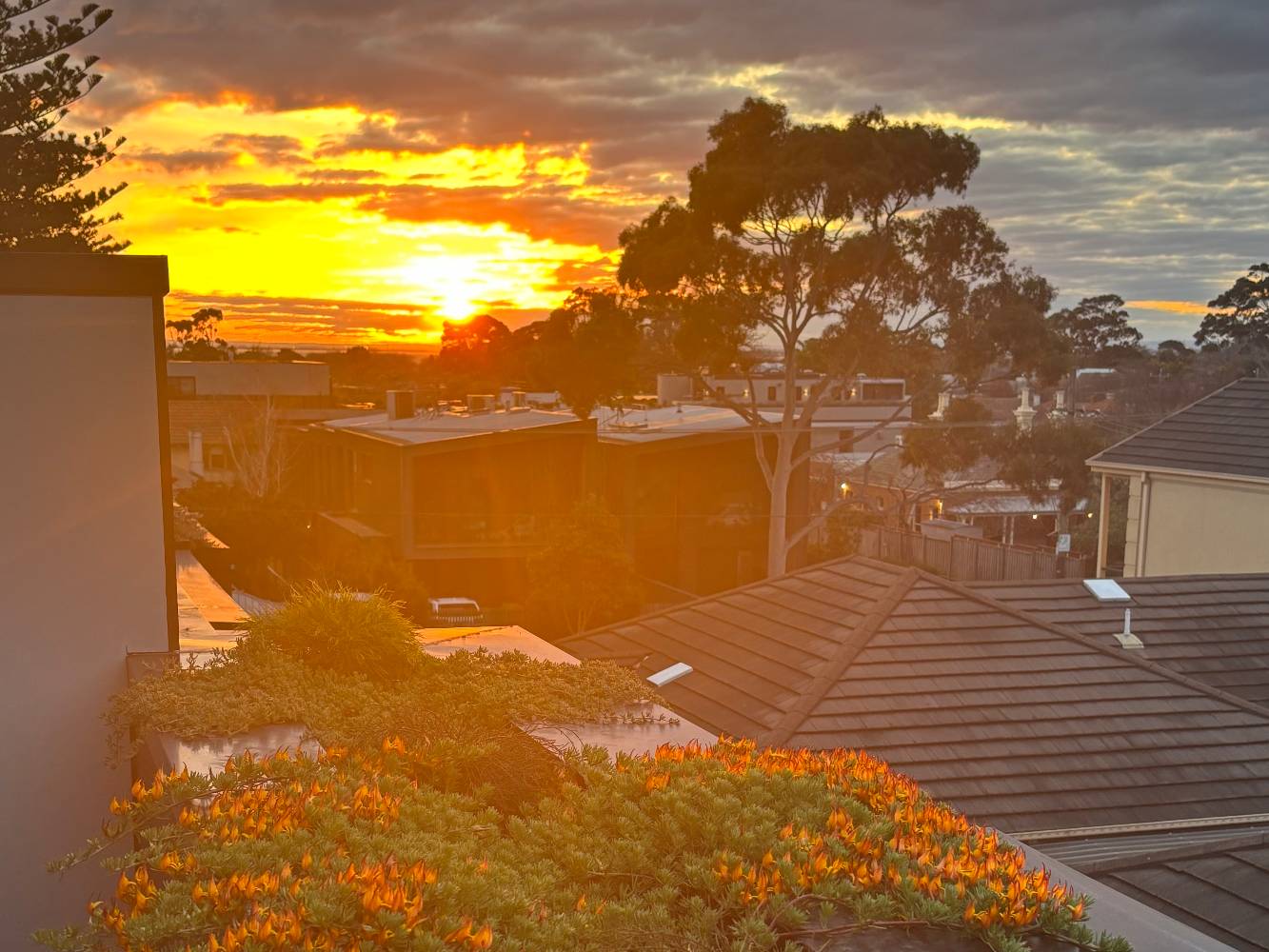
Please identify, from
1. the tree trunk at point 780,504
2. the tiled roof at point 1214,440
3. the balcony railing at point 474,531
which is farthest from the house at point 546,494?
the tiled roof at point 1214,440

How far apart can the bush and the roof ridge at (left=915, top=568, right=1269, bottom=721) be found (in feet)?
19.6

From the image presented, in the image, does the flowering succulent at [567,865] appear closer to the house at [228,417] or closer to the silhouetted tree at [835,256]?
the silhouetted tree at [835,256]

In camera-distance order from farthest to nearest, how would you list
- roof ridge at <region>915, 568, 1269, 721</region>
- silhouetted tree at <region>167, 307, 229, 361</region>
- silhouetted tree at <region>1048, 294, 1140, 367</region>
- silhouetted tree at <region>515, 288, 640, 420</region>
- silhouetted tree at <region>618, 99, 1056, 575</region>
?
silhouetted tree at <region>1048, 294, 1140, 367</region>, silhouetted tree at <region>167, 307, 229, 361</region>, silhouetted tree at <region>515, 288, 640, 420</region>, silhouetted tree at <region>618, 99, 1056, 575</region>, roof ridge at <region>915, 568, 1269, 721</region>

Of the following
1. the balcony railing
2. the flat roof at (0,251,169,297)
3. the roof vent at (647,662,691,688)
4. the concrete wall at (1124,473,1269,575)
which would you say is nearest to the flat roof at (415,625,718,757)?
the flat roof at (0,251,169,297)

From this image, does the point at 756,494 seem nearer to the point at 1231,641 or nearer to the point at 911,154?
the point at 911,154

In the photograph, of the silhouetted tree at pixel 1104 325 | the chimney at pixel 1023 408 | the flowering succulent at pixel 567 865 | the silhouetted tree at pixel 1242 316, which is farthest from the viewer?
the silhouetted tree at pixel 1104 325

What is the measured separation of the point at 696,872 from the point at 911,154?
2129 centimetres

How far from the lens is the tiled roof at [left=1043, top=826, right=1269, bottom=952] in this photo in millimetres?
6157

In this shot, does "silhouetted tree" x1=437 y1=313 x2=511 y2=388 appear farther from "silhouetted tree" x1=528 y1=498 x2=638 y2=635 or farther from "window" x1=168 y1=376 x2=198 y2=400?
"silhouetted tree" x1=528 y1=498 x2=638 y2=635

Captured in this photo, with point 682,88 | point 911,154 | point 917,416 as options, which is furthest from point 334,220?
point 917,416

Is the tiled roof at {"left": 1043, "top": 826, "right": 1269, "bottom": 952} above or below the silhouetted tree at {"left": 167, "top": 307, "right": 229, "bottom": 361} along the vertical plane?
below

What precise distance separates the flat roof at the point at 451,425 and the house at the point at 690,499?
4.88 ft

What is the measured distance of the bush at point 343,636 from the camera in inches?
176

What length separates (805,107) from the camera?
73.4ft
